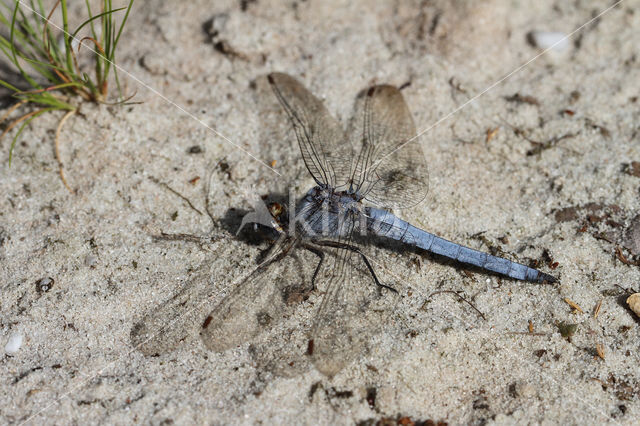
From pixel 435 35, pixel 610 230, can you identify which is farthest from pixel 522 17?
pixel 610 230

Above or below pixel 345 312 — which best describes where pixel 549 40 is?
above

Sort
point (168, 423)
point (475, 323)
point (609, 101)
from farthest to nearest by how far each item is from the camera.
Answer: point (609, 101)
point (475, 323)
point (168, 423)

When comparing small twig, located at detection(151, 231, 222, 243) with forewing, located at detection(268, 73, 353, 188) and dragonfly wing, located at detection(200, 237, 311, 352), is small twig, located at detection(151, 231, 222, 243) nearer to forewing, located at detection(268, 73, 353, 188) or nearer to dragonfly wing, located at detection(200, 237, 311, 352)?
dragonfly wing, located at detection(200, 237, 311, 352)

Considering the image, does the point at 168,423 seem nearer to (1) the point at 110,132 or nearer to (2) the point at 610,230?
(1) the point at 110,132

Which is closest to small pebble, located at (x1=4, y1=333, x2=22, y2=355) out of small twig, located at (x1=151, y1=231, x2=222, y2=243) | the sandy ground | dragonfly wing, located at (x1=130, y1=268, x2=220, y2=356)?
the sandy ground

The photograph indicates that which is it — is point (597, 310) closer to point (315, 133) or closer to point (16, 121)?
point (315, 133)

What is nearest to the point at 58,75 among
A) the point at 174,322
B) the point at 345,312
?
the point at 174,322
